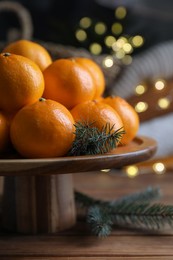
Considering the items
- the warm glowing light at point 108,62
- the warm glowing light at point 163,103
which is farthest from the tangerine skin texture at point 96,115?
the warm glowing light at point 163,103

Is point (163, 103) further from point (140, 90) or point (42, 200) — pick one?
point (42, 200)

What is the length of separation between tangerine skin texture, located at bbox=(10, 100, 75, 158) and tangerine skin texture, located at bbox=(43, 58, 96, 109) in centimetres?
8

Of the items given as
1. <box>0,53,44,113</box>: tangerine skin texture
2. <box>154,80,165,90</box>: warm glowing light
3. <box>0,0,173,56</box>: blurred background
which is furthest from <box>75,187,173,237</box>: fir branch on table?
<box>0,0,173,56</box>: blurred background

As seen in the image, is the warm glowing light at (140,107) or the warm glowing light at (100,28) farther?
the warm glowing light at (100,28)

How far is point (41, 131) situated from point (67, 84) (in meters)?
0.12

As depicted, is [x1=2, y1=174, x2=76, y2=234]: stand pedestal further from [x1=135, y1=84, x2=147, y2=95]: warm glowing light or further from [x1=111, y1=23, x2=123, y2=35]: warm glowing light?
[x1=111, y1=23, x2=123, y2=35]: warm glowing light

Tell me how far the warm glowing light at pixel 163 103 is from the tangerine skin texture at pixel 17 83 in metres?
0.94

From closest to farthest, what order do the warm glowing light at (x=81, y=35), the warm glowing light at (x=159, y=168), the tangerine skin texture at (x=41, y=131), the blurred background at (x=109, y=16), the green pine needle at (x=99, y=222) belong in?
1. the tangerine skin texture at (x=41, y=131)
2. the green pine needle at (x=99, y=222)
3. the warm glowing light at (x=159, y=168)
4. the warm glowing light at (x=81, y=35)
5. the blurred background at (x=109, y=16)

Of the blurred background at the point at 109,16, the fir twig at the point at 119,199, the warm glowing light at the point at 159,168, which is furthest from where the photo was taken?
the blurred background at the point at 109,16

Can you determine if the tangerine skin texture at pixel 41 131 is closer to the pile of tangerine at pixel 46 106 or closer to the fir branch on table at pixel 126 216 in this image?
the pile of tangerine at pixel 46 106

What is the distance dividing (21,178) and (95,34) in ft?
3.35

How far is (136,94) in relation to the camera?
1631 millimetres

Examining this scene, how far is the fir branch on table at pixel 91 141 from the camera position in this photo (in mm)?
690

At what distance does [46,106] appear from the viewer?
68 centimetres
